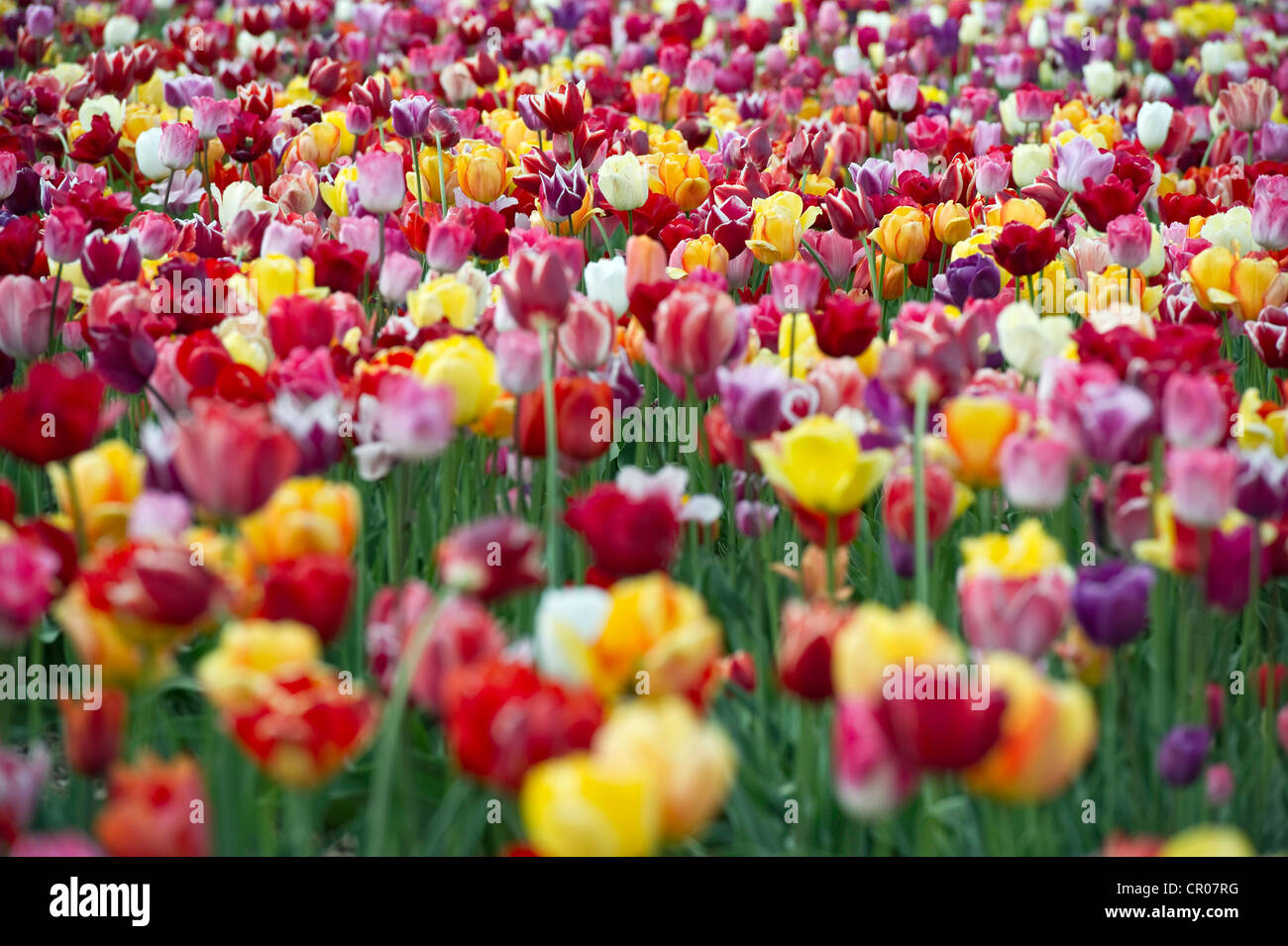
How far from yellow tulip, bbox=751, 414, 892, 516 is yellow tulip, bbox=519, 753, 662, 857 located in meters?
0.69

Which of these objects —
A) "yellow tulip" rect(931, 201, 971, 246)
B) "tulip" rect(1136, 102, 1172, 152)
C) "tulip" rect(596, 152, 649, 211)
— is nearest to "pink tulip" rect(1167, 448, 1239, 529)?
"yellow tulip" rect(931, 201, 971, 246)

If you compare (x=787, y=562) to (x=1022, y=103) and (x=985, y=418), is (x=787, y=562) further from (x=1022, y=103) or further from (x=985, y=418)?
(x=1022, y=103)

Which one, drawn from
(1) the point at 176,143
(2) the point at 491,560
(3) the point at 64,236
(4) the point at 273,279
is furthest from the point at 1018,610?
(1) the point at 176,143

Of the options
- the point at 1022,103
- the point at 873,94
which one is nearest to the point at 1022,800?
the point at 1022,103

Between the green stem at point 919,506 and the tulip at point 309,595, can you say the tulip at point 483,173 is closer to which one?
the green stem at point 919,506

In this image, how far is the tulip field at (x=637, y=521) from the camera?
1.32 m

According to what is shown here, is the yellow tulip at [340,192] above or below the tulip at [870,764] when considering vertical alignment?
above

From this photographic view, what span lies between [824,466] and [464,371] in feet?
1.75

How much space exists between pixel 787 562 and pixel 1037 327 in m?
0.53

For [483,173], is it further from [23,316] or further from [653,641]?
[653,641]

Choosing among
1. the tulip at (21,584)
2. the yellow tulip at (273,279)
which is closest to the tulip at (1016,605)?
the tulip at (21,584)

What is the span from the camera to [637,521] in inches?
66.1

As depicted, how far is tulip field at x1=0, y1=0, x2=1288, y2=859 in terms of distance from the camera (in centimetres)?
132

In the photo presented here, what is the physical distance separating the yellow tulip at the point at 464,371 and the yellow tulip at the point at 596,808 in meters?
0.92
